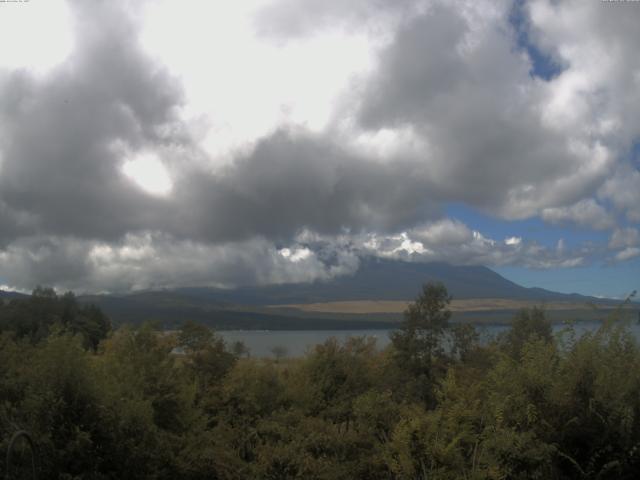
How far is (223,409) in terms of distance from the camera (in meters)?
22.4

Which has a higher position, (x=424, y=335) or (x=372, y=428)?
(x=424, y=335)

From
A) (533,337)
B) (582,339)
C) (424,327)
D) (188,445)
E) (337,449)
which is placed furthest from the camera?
(424,327)

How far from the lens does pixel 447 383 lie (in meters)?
13.0

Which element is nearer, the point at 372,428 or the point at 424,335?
the point at 372,428

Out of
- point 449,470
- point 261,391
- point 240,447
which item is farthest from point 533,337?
point 261,391

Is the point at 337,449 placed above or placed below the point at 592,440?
below

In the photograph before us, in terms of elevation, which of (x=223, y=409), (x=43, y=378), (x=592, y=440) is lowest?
(x=223, y=409)

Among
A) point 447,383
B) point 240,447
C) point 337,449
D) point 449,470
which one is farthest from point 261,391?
point 449,470

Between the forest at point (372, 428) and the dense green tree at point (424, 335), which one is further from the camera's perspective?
the dense green tree at point (424, 335)

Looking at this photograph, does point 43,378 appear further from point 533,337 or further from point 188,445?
point 533,337

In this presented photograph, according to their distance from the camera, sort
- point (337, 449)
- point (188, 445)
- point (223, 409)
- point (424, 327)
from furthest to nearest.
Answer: point (424, 327)
point (223, 409)
point (188, 445)
point (337, 449)

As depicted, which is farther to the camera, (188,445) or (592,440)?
(188,445)

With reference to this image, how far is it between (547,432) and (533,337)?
8.79ft

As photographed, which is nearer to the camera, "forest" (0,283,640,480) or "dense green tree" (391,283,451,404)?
"forest" (0,283,640,480)
